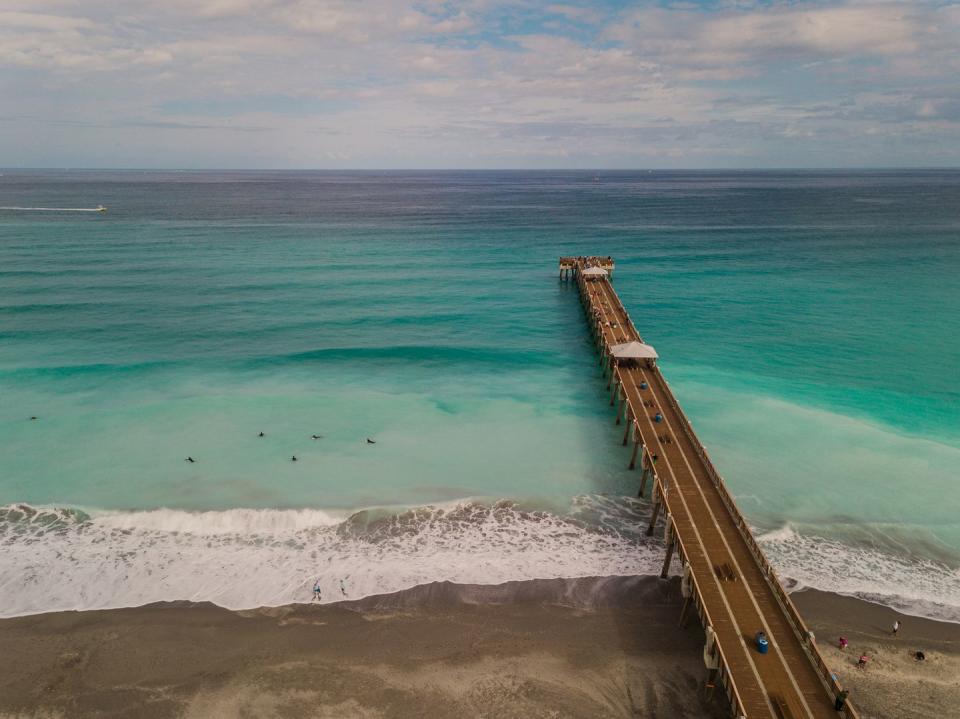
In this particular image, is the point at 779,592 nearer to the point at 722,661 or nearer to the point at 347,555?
the point at 722,661

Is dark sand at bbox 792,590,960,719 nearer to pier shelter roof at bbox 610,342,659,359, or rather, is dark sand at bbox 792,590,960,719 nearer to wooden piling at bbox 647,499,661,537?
wooden piling at bbox 647,499,661,537

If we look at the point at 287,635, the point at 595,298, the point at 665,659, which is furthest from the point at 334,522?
the point at 595,298

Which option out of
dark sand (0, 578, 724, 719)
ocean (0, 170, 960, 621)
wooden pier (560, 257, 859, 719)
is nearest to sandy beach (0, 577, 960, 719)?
dark sand (0, 578, 724, 719)

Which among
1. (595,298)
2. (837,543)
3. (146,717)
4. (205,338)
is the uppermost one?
(595,298)

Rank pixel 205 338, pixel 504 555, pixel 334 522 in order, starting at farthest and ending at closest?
pixel 205 338 < pixel 334 522 < pixel 504 555

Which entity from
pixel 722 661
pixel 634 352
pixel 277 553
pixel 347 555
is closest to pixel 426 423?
pixel 347 555

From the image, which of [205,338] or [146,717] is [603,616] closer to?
[146,717]

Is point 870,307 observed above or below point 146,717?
above

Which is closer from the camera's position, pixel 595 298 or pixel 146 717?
pixel 146 717
